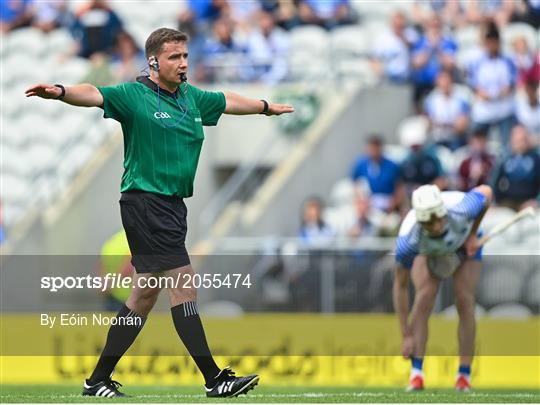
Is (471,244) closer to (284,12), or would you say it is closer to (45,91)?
(45,91)

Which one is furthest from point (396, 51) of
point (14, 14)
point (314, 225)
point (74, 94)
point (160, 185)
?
point (74, 94)

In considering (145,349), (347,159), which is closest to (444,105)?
(347,159)

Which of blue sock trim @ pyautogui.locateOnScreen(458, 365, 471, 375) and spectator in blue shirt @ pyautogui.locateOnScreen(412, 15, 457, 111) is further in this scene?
spectator in blue shirt @ pyautogui.locateOnScreen(412, 15, 457, 111)

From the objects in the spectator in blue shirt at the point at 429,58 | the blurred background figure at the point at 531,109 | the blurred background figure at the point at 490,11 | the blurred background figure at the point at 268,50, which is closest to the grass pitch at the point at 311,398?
the blurred background figure at the point at 531,109

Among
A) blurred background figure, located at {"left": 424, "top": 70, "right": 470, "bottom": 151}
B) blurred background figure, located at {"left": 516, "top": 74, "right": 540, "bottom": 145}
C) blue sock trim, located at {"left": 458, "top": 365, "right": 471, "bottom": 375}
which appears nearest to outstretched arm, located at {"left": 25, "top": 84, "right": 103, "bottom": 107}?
blue sock trim, located at {"left": 458, "top": 365, "right": 471, "bottom": 375}

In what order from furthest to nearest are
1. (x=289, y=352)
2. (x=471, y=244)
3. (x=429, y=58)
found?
(x=429, y=58) → (x=289, y=352) → (x=471, y=244)

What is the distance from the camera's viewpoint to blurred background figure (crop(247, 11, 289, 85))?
845 inches

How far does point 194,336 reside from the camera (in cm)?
1011

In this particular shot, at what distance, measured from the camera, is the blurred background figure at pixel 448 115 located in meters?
19.8

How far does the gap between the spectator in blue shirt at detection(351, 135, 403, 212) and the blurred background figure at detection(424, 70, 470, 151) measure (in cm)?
93

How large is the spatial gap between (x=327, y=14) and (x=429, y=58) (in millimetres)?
2075

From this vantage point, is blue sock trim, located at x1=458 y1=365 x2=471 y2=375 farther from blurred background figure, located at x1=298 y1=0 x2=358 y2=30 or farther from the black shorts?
blurred background figure, located at x1=298 y1=0 x2=358 y2=30

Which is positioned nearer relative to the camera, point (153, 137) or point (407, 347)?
point (153, 137)

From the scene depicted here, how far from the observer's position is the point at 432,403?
10.7 metres
